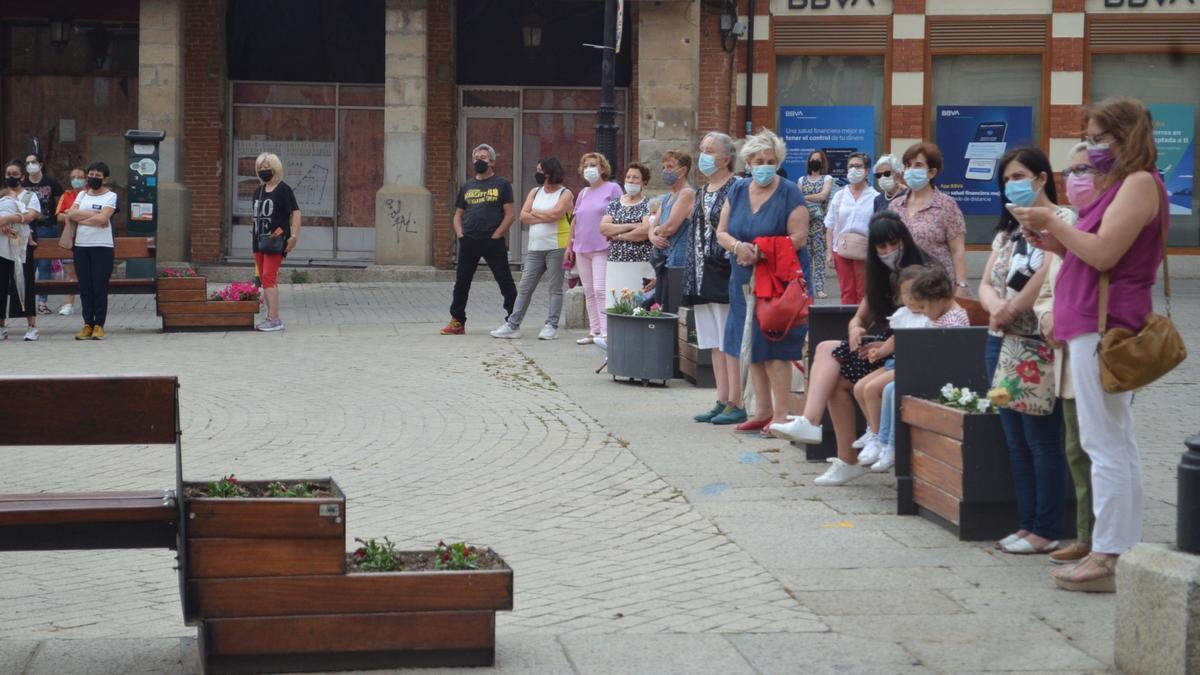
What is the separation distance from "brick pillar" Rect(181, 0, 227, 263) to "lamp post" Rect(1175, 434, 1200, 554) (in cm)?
2148

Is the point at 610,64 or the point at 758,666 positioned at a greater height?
the point at 610,64

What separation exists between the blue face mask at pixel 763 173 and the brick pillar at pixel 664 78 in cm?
1387

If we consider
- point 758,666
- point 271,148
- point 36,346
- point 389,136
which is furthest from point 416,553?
point 271,148

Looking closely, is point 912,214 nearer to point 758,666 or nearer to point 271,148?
point 758,666

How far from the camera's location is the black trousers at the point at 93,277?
53.8ft

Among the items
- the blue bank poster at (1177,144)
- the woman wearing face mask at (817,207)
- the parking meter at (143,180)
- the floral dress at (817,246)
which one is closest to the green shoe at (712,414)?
the woman wearing face mask at (817,207)

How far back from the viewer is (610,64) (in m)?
19.3

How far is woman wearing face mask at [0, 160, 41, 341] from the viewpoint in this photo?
1667cm

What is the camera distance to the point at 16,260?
1688 centimetres

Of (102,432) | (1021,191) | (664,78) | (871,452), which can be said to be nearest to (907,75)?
(664,78)

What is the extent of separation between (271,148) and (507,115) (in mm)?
3691

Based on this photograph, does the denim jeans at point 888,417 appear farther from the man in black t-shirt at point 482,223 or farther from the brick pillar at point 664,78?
the brick pillar at point 664,78

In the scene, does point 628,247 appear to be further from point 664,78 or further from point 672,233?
point 664,78

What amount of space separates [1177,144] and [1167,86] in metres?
0.88
